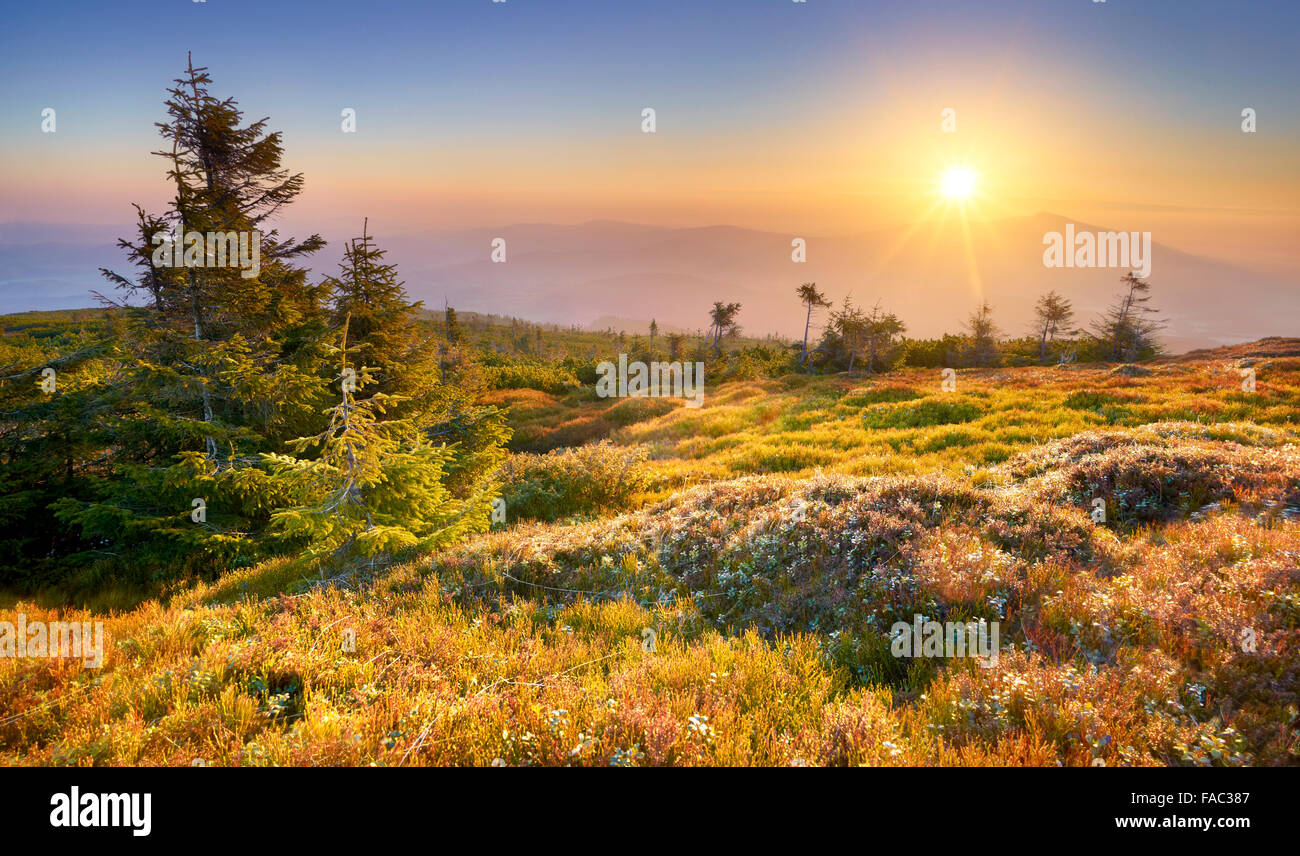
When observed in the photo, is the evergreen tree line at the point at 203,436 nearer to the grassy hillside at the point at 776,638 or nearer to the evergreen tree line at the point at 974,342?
the grassy hillside at the point at 776,638

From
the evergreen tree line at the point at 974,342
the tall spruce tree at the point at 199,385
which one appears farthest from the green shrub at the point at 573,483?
the evergreen tree line at the point at 974,342

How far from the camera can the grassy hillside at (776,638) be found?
3.21 m

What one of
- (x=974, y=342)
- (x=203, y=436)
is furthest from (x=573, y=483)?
(x=974, y=342)

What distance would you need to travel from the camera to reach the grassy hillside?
10.5 ft

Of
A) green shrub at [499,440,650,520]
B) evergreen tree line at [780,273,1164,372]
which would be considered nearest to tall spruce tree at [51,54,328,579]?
green shrub at [499,440,650,520]

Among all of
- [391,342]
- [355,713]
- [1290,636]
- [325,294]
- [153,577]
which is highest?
[325,294]

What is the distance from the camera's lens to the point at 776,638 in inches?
201

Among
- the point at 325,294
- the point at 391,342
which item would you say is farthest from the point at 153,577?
the point at 325,294

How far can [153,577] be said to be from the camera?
9.61m

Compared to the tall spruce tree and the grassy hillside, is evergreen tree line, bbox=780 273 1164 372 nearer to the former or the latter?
the grassy hillside

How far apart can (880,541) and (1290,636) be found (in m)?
3.58

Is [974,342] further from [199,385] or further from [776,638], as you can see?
[199,385]

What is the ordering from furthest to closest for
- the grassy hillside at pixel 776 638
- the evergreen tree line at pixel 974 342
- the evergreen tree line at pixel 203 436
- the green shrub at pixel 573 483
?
the evergreen tree line at pixel 974 342
the green shrub at pixel 573 483
the evergreen tree line at pixel 203 436
the grassy hillside at pixel 776 638
